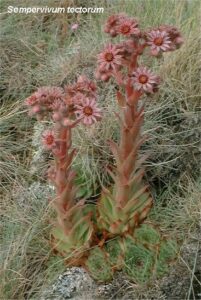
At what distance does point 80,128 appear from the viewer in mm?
2615

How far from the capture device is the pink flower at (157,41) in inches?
69.1

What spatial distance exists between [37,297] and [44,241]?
0.73 ft

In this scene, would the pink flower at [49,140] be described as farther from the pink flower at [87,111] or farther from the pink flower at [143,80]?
the pink flower at [143,80]

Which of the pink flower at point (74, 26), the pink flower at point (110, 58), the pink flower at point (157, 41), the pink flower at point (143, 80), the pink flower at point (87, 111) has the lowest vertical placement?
the pink flower at point (87, 111)

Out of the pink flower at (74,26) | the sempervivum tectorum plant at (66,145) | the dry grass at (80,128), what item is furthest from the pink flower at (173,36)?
the pink flower at (74,26)

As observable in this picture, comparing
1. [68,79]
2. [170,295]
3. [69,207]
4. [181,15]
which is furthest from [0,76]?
[170,295]

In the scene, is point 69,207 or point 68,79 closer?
point 69,207

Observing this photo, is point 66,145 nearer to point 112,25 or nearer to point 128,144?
point 128,144

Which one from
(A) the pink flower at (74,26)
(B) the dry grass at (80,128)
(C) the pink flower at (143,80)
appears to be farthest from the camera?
(A) the pink flower at (74,26)

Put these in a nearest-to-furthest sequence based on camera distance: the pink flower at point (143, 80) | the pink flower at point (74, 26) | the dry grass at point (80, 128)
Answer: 1. the pink flower at point (143, 80)
2. the dry grass at point (80, 128)
3. the pink flower at point (74, 26)

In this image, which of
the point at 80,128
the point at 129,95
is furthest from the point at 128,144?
the point at 80,128

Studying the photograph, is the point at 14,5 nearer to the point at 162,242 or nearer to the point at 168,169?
the point at 168,169

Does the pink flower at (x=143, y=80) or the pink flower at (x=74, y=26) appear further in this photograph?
the pink flower at (x=74, y=26)

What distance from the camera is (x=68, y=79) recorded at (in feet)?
9.61
